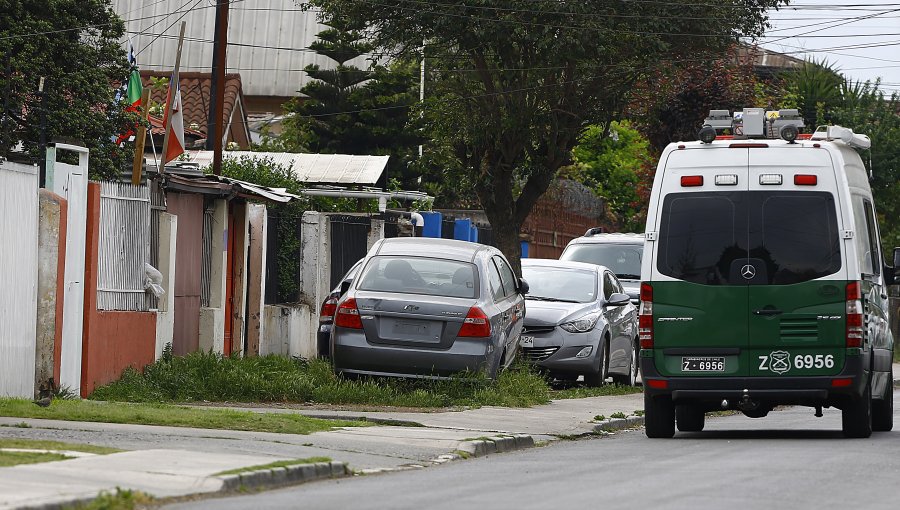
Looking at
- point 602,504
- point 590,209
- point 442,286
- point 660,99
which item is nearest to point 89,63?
point 442,286

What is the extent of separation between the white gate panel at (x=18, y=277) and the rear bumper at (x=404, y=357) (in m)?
3.25

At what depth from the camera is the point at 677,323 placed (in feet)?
48.4

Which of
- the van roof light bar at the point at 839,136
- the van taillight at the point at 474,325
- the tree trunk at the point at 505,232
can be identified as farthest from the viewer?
the tree trunk at the point at 505,232

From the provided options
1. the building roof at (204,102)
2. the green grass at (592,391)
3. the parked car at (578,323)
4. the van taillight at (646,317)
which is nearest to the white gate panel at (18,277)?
the van taillight at (646,317)

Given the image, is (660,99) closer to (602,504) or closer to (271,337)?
(271,337)

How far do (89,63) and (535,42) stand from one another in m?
7.07

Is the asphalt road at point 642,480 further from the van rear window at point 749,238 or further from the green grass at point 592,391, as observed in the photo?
the green grass at point 592,391

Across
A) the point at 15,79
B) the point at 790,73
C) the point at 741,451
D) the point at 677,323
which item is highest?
the point at 790,73

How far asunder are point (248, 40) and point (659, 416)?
51406mm

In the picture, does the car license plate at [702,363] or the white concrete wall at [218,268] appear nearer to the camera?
the car license plate at [702,363]

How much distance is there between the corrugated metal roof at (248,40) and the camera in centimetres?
6281

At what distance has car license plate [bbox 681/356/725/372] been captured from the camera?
1470 centimetres

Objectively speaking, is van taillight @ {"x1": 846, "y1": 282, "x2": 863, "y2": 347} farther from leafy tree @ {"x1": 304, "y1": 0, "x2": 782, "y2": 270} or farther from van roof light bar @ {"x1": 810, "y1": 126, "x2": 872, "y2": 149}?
leafy tree @ {"x1": 304, "y1": 0, "x2": 782, "y2": 270}

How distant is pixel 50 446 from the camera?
11.3 meters
